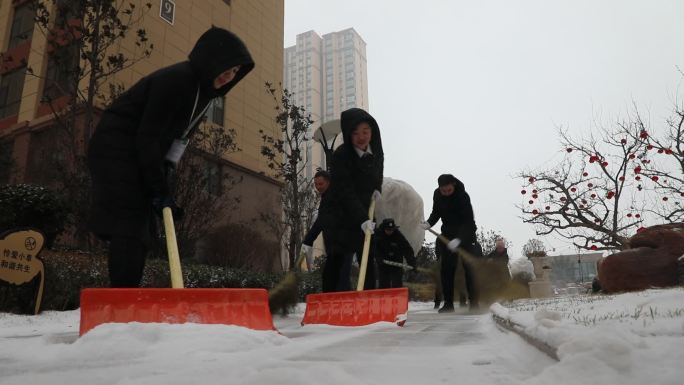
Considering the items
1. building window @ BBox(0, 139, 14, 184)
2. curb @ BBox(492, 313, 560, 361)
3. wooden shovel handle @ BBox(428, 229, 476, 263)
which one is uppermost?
building window @ BBox(0, 139, 14, 184)

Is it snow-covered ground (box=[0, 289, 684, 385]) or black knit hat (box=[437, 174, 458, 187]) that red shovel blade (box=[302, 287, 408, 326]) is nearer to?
snow-covered ground (box=[0, 289, 684, 385])

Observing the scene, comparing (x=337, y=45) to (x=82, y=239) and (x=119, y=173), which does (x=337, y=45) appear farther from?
(x=119, y=173)

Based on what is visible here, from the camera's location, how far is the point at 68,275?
187 inches

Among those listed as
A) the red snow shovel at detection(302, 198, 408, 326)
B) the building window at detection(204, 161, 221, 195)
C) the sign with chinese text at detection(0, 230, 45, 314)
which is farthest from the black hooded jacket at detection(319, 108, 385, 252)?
the building window at detection(204, 161, 221, 195)

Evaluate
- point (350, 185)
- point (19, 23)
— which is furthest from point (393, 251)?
point (19, 23)

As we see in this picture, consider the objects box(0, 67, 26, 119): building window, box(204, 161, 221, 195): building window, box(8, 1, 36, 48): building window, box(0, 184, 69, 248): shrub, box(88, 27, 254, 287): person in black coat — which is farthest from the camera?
box(8, 1, 36, 48): building window

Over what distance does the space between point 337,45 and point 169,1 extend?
56.0 metres

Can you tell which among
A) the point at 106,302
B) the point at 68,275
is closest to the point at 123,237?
the point at 106,302

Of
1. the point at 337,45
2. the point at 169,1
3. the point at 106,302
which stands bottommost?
the point at 106,302

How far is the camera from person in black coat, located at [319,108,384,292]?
3735mm

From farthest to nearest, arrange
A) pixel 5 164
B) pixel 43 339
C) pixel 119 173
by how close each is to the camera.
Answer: pixel 5 164, pixel 119 173, pixel 43 339

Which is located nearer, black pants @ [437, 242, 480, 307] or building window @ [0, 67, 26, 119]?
black pants @ [437, 242, 480, 307]

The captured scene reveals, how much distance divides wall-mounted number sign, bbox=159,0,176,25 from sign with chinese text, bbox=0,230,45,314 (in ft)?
36.6

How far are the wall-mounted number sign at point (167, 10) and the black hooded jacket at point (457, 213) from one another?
11.6 m
